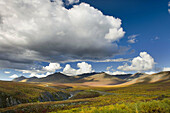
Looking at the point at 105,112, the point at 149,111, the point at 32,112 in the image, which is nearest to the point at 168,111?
the point at 149,111

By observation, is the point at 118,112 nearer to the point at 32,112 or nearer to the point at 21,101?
the point at 32,112

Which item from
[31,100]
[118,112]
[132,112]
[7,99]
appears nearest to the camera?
[118,112]

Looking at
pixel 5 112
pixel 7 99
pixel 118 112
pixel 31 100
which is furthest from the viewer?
pixel 31 100

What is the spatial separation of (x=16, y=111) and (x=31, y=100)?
19242mm

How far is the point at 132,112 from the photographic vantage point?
9227 mm

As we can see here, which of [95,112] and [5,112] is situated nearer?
[95,112]

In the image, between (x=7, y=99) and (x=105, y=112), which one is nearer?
(x=105, y=112)

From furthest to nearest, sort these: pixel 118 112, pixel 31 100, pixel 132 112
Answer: pixel 31 100 → pixel 132 112 → pixel 118 112

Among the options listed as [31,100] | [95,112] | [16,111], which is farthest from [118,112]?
[31,100]

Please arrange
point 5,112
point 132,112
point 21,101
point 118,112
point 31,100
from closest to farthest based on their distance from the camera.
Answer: point 118,112, point 132,112, point 5,112, point 21,101, point 31,100

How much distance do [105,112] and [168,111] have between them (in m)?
5.43

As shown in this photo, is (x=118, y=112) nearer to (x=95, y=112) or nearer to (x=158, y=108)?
(x=95, y=112)

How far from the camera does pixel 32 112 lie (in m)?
27.7

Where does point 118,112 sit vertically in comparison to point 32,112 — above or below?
above
